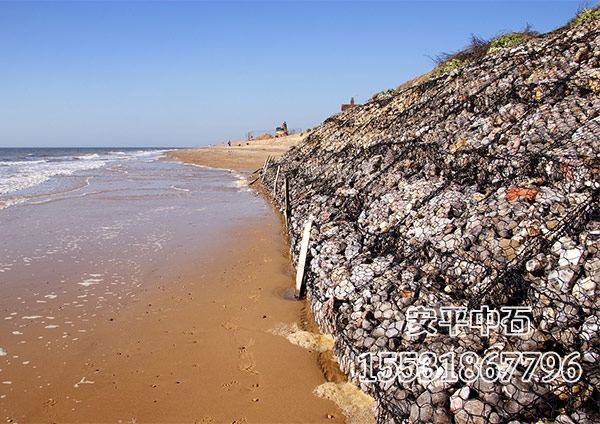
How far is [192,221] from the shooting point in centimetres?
1302

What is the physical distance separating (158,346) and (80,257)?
4847 mm

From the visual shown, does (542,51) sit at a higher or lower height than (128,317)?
higher

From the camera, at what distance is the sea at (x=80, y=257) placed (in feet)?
17.8

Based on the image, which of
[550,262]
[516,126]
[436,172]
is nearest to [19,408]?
[550,262]

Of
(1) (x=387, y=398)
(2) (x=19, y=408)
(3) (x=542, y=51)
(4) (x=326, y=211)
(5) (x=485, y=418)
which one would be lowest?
(2) (x=19, y=408)

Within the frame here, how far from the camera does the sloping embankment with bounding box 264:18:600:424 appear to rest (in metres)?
3.49

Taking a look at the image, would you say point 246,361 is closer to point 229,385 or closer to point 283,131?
point 229,385

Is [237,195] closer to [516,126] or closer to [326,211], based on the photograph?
[326,211]

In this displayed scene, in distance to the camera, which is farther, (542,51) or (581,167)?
(542,51)

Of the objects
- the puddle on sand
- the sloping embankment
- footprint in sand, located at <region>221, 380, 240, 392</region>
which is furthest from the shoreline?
footprint in sand, located at <region>221, 380, 240, 392</region>

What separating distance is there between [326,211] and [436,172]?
261cm

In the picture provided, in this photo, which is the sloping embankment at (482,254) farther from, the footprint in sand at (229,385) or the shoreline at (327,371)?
the footprint in sand at (229,385)

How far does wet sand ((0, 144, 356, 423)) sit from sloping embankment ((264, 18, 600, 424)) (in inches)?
30.3

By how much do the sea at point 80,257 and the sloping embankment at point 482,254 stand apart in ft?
11.1
